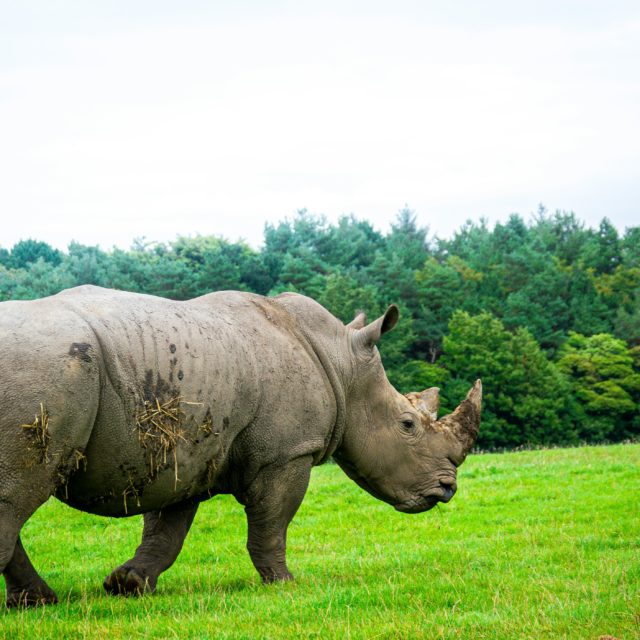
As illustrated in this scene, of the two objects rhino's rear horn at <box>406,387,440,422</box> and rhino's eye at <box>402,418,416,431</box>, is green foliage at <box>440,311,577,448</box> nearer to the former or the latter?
rhino's rear horn at <box>406,387,440,422</box>

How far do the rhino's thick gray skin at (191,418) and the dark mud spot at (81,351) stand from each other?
0.05 feet

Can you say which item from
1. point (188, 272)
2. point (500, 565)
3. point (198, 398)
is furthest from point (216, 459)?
point (188, 272)

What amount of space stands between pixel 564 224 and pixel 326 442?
8964 centimetres

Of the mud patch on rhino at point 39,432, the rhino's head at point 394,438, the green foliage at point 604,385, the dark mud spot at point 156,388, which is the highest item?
the dark mud spot at point 156,388

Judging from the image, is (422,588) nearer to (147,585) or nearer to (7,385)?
(147,585)

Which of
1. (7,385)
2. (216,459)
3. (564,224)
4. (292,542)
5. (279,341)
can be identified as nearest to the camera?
(7,385)

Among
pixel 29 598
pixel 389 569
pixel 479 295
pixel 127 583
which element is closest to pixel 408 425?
pixel 389 569

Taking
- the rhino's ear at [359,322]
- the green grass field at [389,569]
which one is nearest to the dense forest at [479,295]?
the green grass field at [389,569]

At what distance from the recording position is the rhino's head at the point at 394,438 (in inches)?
378

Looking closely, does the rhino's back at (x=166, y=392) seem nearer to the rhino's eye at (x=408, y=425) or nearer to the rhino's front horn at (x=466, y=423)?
the rhino's eye at (x=408, y=425)

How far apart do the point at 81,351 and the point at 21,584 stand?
89.3 inches

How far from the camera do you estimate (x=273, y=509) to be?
28.6ft

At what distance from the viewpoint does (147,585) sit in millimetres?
8641

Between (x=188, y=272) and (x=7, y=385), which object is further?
(x=188, y=272)
